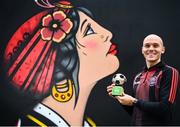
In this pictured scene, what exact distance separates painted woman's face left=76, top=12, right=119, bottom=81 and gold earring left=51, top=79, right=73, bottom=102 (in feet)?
0.53

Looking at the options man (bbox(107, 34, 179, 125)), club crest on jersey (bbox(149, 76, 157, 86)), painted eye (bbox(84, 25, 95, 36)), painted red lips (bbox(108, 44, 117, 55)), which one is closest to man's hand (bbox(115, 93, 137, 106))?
man (bbox(107, 34, 179, 125))

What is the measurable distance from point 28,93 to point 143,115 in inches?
59.7

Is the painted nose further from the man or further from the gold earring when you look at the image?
the man

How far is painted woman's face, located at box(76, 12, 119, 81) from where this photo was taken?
10.4ft

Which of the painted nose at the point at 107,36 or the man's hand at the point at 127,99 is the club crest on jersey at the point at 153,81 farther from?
the painted nose at the point at 107,36

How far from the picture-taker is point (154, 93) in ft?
6.75

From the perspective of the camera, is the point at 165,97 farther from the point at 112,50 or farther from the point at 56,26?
the point at 56,26

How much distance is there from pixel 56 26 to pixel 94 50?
46 cm

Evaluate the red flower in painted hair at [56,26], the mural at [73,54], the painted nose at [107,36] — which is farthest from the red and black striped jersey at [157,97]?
the red flower in painted hair at [56,26]

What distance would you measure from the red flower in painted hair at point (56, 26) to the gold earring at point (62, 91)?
1.45ft

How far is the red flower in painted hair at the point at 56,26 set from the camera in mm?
3273

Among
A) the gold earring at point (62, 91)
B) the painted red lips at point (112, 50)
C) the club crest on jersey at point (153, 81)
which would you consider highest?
the painted red lips at point (112, 50)

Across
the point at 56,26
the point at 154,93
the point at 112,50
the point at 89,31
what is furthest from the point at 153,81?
the point at 56,26

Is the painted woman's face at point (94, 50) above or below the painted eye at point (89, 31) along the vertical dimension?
below
